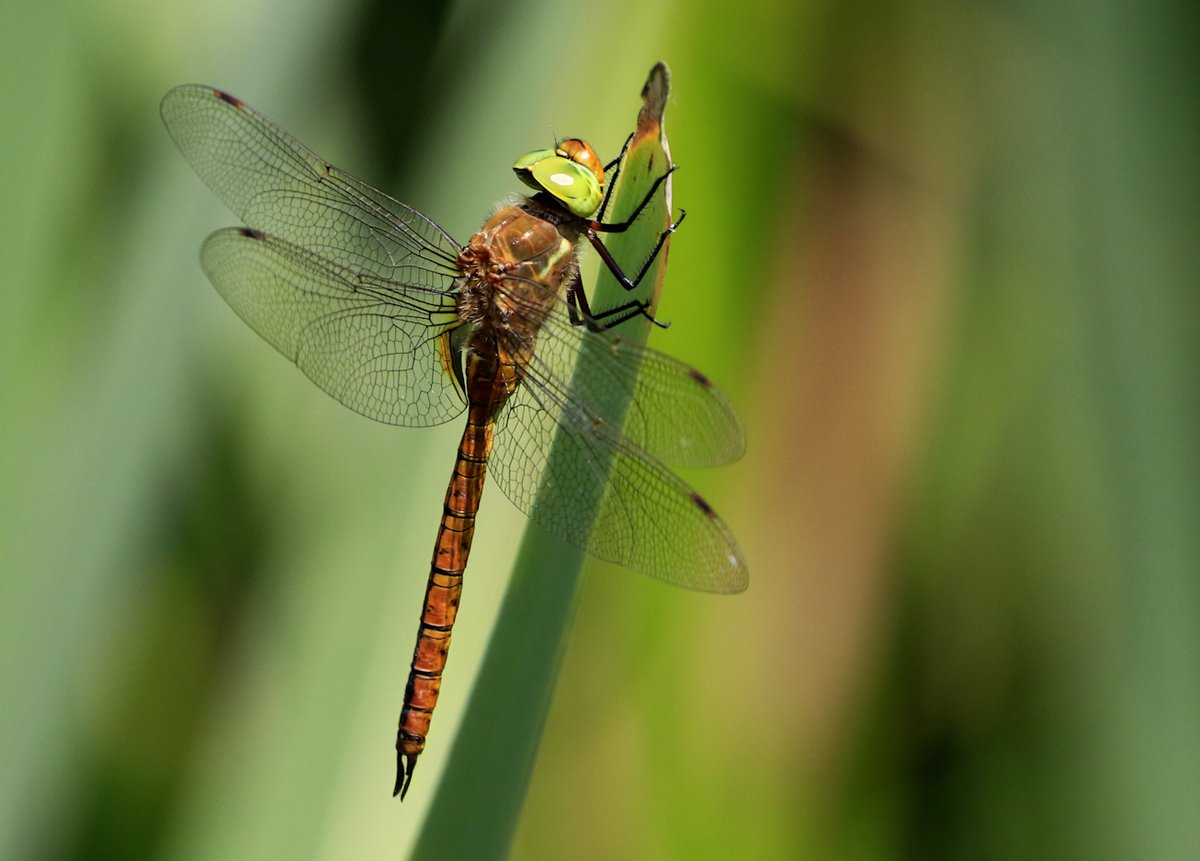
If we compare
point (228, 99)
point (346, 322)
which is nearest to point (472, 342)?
point (346, 322)

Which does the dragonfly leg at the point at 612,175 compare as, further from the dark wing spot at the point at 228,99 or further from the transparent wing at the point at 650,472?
the dark wing spot at the point at 228,99

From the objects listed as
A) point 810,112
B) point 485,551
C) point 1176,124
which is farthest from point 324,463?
point 1176,124

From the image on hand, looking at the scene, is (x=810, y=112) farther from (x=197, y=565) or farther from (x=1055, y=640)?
(x=197, y=565)

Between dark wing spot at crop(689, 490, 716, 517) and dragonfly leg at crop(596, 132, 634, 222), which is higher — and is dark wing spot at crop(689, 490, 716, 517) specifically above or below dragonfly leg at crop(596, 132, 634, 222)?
below

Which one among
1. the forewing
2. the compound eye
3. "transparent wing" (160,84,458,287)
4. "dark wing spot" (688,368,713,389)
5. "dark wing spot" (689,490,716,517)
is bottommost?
"dark wing spot" (689,490,716,517)

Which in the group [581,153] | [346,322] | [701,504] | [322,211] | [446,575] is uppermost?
[581,153]

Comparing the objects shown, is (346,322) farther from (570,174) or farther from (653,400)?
(653,400)

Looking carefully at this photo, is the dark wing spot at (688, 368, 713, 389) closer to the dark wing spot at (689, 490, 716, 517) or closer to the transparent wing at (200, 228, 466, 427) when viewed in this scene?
the dark wing spot at (689, 490, 716, 517)

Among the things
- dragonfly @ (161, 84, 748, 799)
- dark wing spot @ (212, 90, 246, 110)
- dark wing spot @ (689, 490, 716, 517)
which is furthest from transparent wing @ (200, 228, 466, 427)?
dark wing spot @ (689, 490, 716, 517)

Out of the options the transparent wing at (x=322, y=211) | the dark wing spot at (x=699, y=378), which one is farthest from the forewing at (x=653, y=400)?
the transparent wing at (x=322, y=211)
